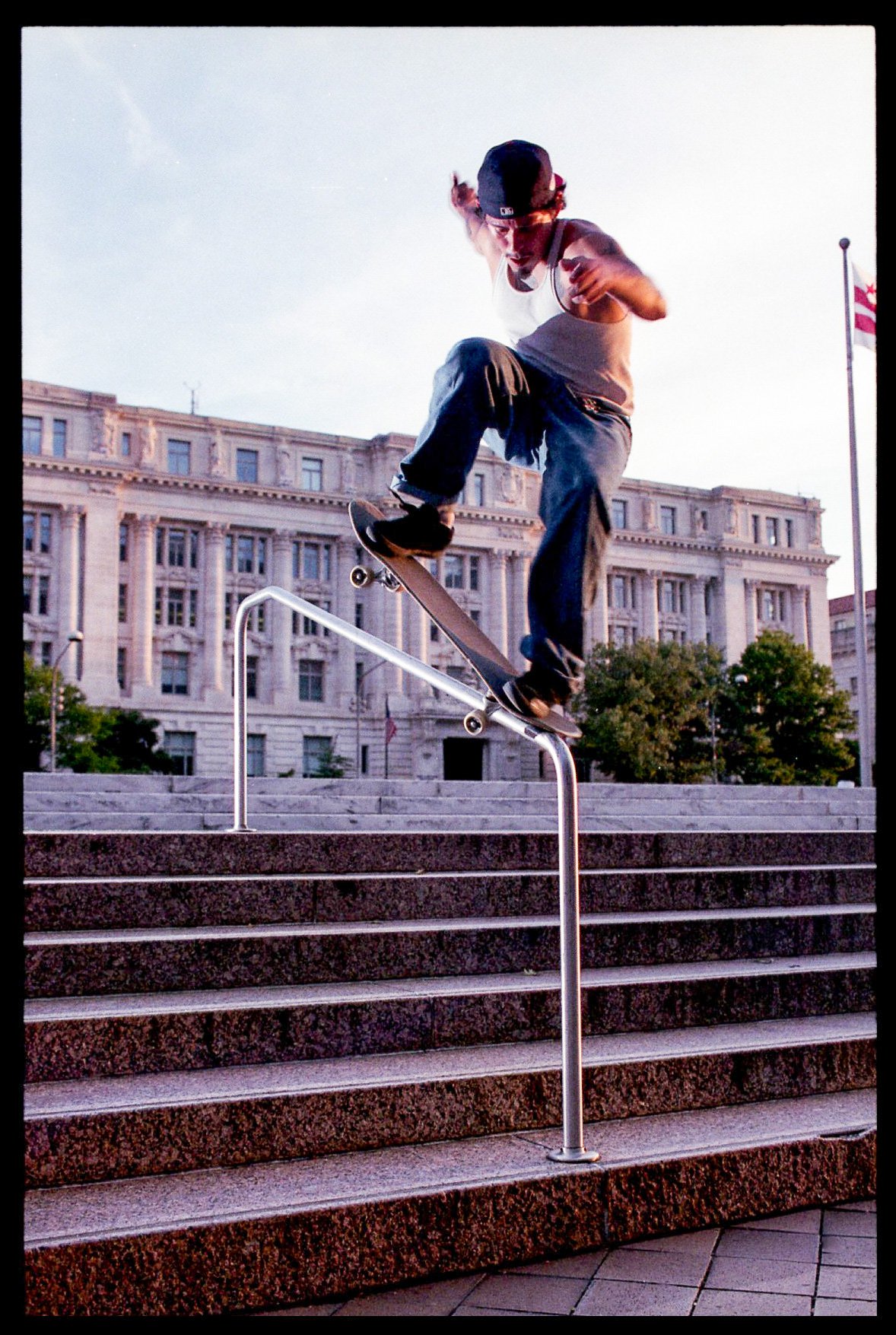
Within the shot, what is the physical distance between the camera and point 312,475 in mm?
58594

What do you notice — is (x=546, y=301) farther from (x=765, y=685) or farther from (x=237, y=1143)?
(x=765, y=685)

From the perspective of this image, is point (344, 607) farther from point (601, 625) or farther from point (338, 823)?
point (338, 823)

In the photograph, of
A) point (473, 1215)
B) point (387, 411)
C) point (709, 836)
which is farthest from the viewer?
point (709, 836)

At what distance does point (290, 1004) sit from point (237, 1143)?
503 millimetres

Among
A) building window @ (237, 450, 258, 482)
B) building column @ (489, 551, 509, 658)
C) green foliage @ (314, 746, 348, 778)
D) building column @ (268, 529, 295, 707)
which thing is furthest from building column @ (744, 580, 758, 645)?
building window @ (237, 450, 258, 482)

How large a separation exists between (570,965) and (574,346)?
63.6 inches

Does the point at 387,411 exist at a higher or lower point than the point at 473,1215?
higher

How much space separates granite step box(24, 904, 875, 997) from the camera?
332cm

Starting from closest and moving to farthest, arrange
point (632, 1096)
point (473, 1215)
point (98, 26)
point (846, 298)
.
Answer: point (98, 26) → point (473, 1215) → point (632, 1096) → point (846, 298)

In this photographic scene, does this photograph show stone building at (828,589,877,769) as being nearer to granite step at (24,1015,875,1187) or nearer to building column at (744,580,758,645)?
building column at (744,580,758,645)

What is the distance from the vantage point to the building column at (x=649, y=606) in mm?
64562

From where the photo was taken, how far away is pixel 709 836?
5.34 meters

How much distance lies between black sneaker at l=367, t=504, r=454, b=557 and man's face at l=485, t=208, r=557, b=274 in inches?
27.4

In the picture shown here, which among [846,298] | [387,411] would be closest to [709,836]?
[387,411]
